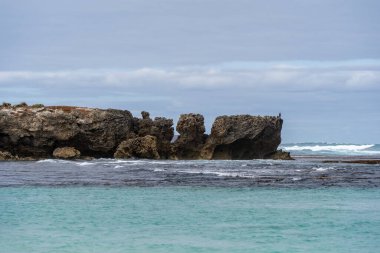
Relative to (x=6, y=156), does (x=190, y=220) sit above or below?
below

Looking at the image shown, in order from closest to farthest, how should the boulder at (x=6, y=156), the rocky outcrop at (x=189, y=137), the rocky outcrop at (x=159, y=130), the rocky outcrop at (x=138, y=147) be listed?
1. the boulder at (x=6, y=156)
2. the rocky outcrop at (x=138, y=147)
3. the rocky outcrop at (x=189, y=137)
4. the rocky outcrop at (x=159, y=130)

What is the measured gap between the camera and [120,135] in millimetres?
89000

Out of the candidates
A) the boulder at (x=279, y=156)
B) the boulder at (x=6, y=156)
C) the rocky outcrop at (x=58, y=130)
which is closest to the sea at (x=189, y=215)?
the boulder at (x=6, y=156)

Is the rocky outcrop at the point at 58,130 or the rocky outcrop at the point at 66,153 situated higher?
the rocky outcrop at the point at 58,130

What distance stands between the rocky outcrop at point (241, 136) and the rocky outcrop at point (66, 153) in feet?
58.6

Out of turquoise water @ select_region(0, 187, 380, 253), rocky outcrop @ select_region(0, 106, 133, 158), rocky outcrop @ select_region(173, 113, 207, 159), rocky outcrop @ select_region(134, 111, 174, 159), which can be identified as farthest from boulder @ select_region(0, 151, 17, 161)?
turquoise water @ select_region(0, 187, 380, 253)

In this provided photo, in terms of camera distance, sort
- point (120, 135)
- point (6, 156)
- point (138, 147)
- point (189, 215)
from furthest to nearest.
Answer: point (120, 135)
point (138, 147)
point (6, 156)
point (189, 215)

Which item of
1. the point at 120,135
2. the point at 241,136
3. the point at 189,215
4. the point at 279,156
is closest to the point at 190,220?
the point at 189,215

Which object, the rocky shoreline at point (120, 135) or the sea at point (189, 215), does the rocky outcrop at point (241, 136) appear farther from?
Answer: the sea at point (189, 215)

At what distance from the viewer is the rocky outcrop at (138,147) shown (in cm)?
8738

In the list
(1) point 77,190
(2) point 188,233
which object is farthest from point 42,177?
(2) point 188,233

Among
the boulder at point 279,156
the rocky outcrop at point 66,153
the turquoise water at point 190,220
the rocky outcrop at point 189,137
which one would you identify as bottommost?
the turquoise water at point 190,220

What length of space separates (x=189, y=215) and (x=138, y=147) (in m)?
59.6

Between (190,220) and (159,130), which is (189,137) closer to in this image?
(159,130)
